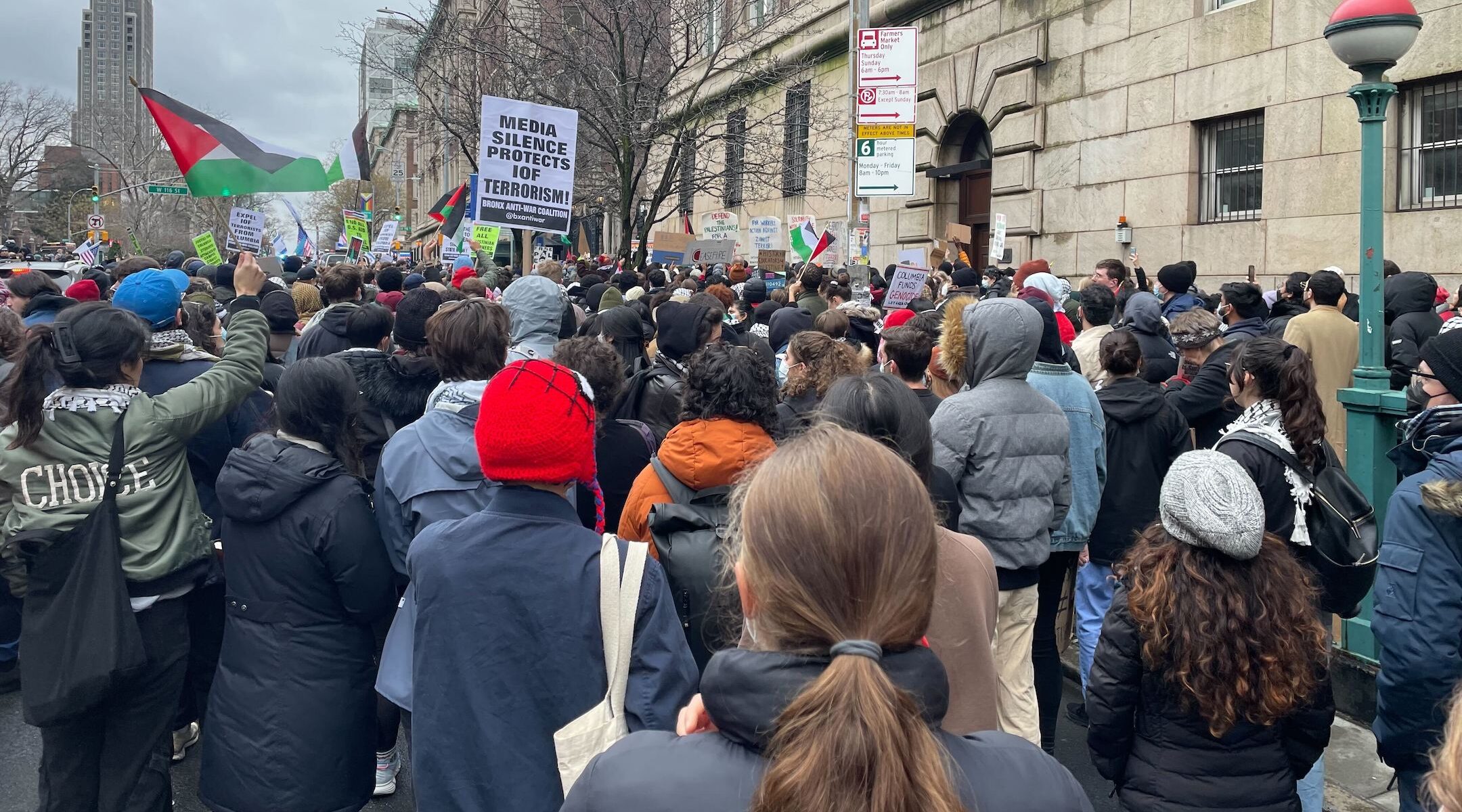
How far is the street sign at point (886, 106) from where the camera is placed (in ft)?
48.6

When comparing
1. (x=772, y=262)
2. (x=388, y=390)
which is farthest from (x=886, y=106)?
(x=388, y=390)

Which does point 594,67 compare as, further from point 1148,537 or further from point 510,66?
point 1148,537

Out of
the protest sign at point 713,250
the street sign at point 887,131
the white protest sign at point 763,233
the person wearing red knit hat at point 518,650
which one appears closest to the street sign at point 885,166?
the street sign at point 887,131

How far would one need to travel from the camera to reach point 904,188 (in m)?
15.0

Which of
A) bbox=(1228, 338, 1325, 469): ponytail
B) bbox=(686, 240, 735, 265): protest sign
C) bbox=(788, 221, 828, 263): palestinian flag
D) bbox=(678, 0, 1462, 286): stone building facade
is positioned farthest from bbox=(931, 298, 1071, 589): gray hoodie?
bbox=(686, 240, 735, 265): protest sign

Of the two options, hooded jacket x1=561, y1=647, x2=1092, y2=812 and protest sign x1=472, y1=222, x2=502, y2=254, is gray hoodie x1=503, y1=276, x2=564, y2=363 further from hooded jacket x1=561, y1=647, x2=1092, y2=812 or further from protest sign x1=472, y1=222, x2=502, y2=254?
protest sign x1=472, y1=222, x2=502, y2=254

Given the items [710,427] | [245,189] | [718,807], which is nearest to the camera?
[718,807]

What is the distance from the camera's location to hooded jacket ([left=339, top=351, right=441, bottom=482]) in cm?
537

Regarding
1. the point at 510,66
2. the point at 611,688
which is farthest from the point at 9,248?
the point at 611,688

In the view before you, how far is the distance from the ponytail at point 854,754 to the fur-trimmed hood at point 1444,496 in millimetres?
2396

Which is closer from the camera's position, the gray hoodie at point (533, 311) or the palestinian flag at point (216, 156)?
the gray hoodie at point (533, 311)

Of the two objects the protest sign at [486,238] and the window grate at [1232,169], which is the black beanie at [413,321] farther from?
the window grate at [1232,169]

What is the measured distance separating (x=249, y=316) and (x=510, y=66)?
18.0 meters

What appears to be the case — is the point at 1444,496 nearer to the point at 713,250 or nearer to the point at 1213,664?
the point at 1213,664
